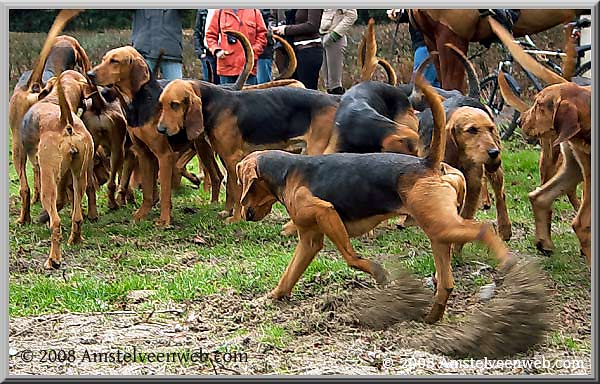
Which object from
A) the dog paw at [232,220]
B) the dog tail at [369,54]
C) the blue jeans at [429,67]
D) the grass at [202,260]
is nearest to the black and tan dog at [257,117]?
the dog paw at [232,220]

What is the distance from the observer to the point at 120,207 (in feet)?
29.8

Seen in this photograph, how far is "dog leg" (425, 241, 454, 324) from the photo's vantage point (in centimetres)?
512

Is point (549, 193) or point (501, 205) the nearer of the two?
point (549, 193)

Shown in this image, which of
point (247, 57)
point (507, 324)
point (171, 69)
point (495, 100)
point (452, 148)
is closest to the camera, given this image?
point (507, 324)

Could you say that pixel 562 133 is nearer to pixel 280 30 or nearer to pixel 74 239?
pixel 74 239

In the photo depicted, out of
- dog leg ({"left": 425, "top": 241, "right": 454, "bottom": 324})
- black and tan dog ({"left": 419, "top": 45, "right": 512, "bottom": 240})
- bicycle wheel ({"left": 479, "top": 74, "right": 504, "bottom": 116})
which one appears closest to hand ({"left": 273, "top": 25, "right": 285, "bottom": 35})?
bicycle wheel ({"left": 479, "top": 74, "right": 504, "bottom": 116})

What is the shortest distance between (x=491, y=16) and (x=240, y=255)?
380 centimetres

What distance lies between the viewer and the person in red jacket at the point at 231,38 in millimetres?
10641

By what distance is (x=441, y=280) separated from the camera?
5.27m

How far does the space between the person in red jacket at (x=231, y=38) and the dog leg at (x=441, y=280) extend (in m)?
5.98

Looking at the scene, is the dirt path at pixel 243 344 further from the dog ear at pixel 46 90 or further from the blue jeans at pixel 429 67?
the blue jeans at pixel 429 67

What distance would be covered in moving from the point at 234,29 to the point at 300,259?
5.43 m

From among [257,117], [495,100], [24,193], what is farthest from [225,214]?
[495,100]

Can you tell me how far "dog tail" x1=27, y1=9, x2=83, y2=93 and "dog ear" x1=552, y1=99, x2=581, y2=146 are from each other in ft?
10.1
